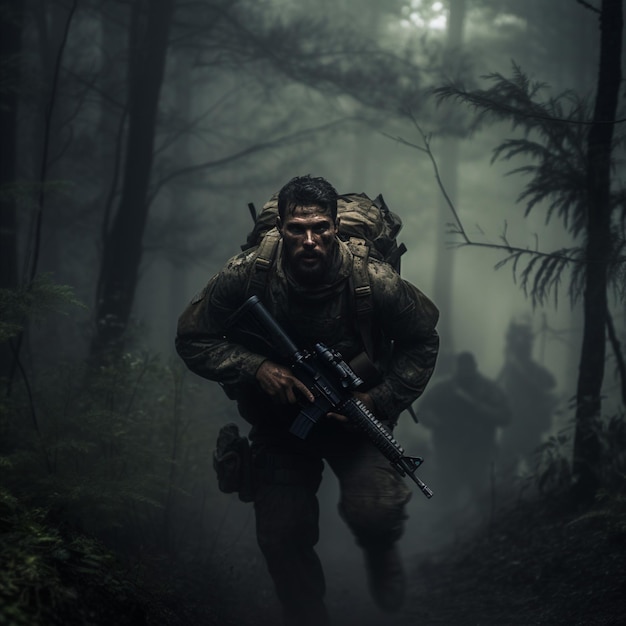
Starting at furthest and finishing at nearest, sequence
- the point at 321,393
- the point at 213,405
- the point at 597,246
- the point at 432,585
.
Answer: the point at 213,405 < the point at 432,585 < the point at 597,246 < the point at 321,393

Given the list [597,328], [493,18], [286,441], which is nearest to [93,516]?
[286,441]

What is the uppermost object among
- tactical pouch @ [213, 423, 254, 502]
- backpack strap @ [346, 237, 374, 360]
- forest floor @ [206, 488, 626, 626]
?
backpack strap @ [346, 237, 374, 360]

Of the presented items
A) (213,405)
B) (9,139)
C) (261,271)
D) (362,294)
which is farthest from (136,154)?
(362,294)

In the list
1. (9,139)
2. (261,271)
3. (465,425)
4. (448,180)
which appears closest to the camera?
(261,271)

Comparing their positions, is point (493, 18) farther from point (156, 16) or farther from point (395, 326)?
point (395, 326)

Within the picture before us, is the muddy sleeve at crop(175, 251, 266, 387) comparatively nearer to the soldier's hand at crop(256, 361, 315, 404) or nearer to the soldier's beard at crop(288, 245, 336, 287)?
the soldier's hand at crop(256, 361, 315, 404)

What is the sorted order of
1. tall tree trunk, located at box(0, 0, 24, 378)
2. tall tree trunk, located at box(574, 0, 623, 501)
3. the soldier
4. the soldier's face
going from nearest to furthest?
the soldier's face
the soldier
tall tree trunk, located at box(574, 0, 623, 501)
tall tree trunk, located at box(0, 0, 24, 378)

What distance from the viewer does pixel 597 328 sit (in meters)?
5.56

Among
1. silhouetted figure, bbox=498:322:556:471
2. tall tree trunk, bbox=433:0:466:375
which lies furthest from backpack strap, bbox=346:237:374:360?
tall tree trunk, bbox=433:0:466:375

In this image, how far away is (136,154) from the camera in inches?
331

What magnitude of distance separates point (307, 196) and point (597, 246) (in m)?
3.11

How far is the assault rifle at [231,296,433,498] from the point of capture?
377cm

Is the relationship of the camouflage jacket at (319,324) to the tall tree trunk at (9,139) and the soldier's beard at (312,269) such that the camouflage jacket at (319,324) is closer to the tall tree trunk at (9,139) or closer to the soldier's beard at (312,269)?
the soldier's beard at (312,269)

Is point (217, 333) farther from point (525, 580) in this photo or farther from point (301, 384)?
point (525, 580)
